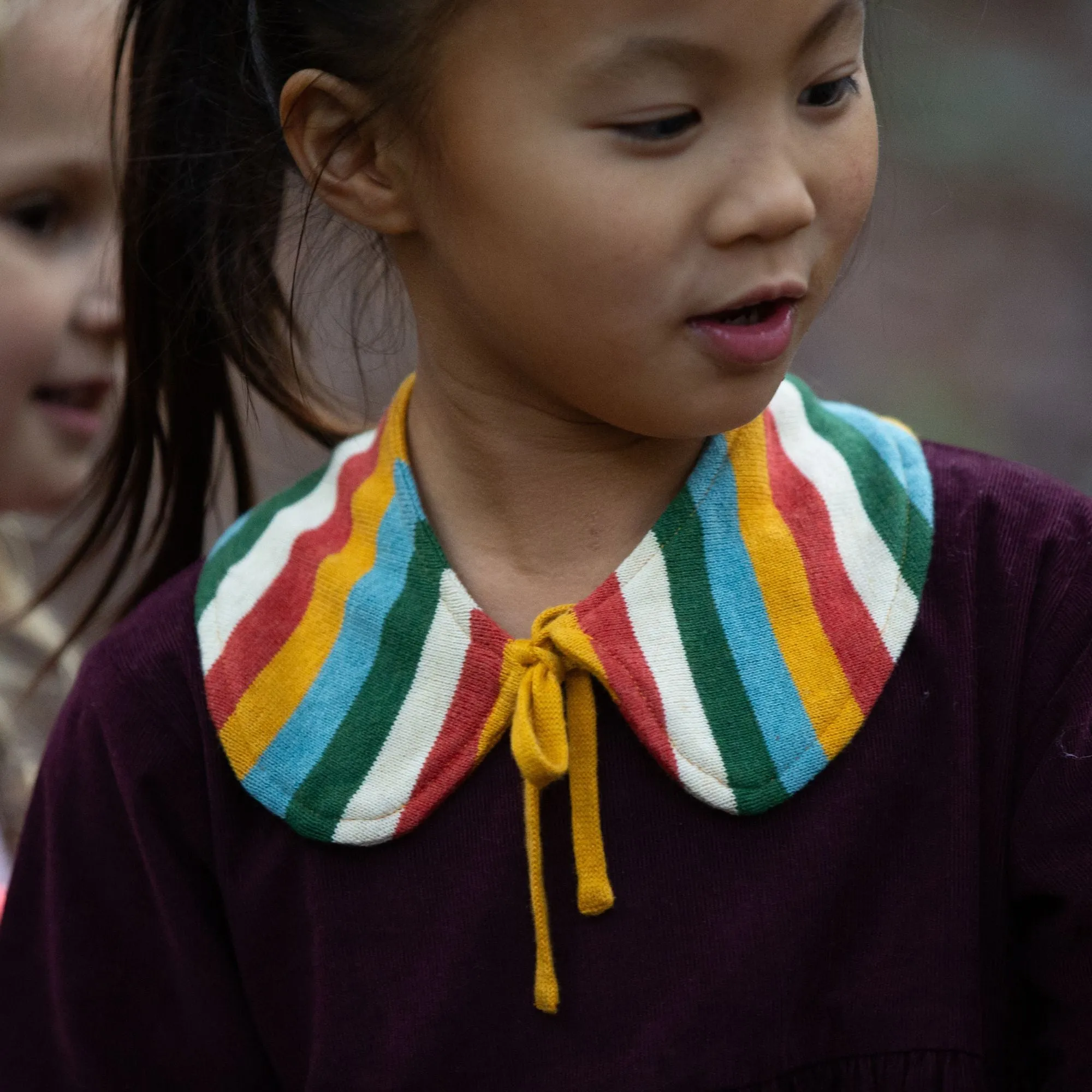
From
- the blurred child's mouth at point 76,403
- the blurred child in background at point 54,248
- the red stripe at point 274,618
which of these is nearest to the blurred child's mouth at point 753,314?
the red stripe at point 274,618

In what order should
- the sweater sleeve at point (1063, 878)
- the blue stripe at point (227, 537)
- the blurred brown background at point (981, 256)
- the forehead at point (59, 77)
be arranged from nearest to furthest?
1. the sweater sleeve at point (1063, 878)
2. the blue stripe at point (227, 537)
3. the forehead at point (59, 77)
4. the blurred brown background at point (981, 256)

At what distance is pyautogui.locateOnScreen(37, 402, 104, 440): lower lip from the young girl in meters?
0.55

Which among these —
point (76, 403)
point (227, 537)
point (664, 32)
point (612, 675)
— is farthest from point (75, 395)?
point (664, 32)

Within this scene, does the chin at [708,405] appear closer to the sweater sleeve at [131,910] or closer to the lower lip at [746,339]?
the lower lip at [746,339]

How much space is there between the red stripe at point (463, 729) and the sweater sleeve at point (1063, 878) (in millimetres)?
368

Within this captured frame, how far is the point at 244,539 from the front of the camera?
4.19 feet

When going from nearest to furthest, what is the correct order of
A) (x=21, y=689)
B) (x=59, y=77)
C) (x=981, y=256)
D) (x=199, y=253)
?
(x=199, y=253) → (x=59, y=77) → (x=21, y=689) → (x=981, y=256)

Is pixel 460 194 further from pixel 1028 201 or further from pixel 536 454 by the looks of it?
pixel 1028 201

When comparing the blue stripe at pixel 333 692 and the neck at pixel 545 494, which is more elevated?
the neck at pixel 545 494

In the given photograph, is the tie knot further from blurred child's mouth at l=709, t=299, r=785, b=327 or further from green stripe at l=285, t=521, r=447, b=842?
blurred child's mouth at l=709, t=299, r=785, b=327

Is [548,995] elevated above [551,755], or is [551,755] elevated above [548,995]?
[551,755]

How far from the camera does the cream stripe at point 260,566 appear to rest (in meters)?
1.21

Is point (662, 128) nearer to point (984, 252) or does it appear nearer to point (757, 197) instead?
point (757, 197)

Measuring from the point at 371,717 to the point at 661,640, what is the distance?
8.3 inches
